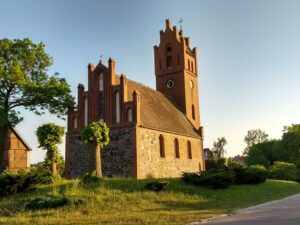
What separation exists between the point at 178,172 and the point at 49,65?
16.8 metres

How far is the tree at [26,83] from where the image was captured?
30.6 metres

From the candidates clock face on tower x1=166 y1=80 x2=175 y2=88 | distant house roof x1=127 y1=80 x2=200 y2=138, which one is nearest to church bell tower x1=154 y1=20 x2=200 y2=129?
clock face on tower x1=166 y1=80 x2=175 y2=88

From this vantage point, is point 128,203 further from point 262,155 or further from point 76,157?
point 262,155

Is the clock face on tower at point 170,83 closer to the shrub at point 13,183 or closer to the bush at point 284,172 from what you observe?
the bush at point 284,172

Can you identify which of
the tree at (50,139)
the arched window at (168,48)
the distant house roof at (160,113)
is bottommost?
the tree at (50,139)

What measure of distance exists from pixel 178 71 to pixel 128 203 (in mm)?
30871

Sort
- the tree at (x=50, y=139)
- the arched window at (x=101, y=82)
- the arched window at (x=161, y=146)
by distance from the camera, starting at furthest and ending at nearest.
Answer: the arched window at (x=161, y=146) < the arched window at (x=101, y=82) < the tree at (x=50, y=139)

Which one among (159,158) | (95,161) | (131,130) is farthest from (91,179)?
(159,158)

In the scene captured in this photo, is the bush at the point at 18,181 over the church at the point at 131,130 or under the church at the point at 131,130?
under

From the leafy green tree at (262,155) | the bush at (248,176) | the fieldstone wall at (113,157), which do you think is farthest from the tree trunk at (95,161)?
the leafy green tree at (262,155)

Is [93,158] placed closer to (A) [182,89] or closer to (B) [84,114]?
(B) [84,114]

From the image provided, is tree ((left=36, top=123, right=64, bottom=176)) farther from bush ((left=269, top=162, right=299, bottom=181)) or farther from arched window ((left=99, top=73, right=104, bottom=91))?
bush ((left=269, top=162, right=299, bottom=181))

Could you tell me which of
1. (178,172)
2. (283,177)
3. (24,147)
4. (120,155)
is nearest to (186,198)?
(120,155)

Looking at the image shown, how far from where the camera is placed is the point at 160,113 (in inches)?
1545
